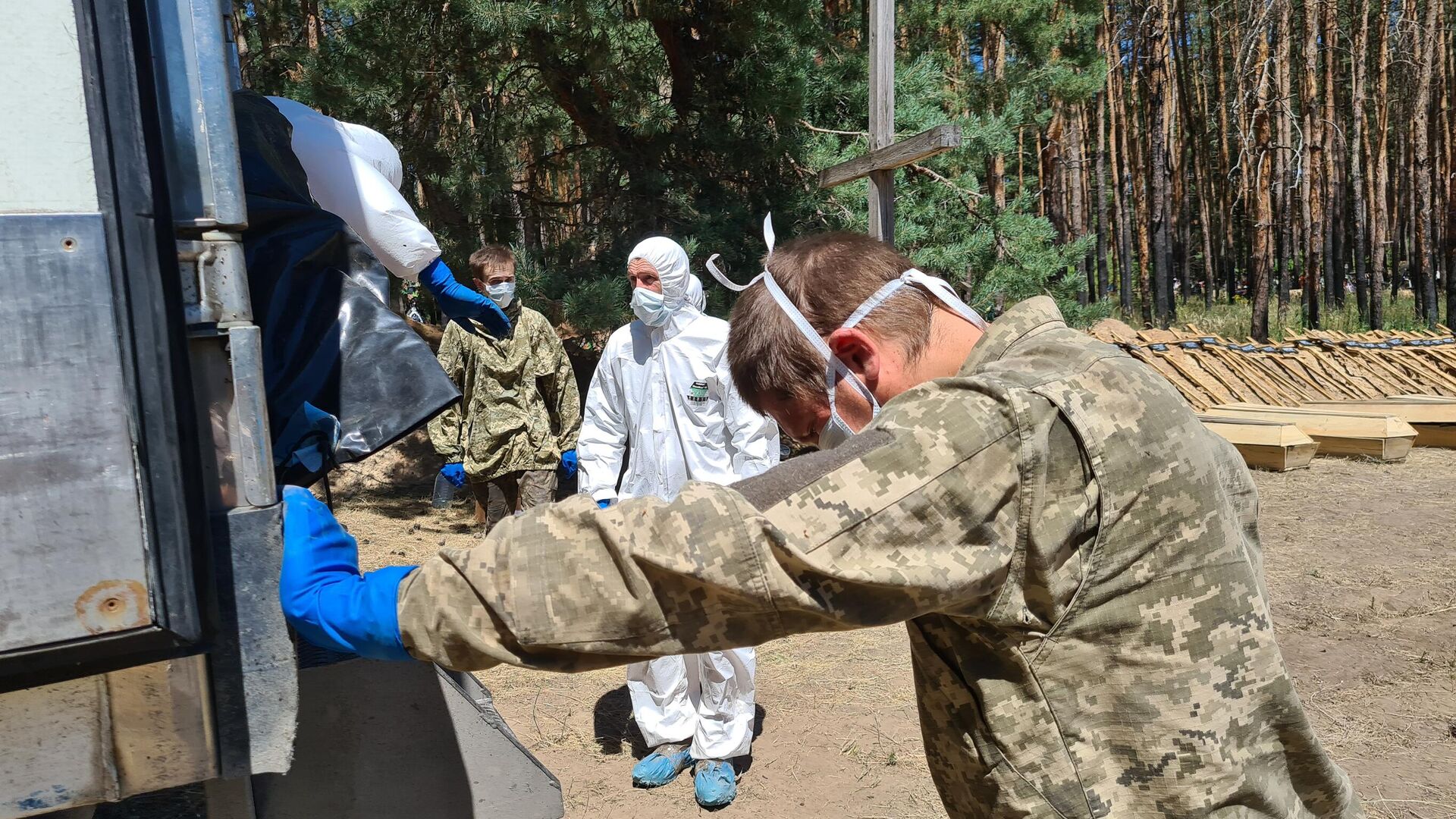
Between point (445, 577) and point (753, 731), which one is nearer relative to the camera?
point (445, 577)

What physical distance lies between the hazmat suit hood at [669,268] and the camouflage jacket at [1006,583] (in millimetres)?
2658

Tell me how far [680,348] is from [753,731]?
5.51ft

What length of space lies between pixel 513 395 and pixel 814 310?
206 inches

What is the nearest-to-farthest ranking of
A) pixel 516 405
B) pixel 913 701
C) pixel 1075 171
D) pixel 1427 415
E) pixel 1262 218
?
1. pixel 913 701
2. pixel 516 405
3. pixel 1427 415
4. pixel 1262 218
5. pixel 1075 171

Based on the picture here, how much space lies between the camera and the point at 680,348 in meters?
3.93

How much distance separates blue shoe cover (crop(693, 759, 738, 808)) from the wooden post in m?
3.01

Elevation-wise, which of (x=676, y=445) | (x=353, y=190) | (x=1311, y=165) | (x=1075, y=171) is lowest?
(x=676, y=445)

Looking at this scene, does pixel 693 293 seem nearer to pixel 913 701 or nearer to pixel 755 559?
pixel 913 701

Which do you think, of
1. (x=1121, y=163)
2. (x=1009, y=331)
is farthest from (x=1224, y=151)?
(x=1009, y=331)

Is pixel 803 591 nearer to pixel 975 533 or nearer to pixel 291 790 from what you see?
pixel 975 533

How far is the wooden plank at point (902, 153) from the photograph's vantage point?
482cm

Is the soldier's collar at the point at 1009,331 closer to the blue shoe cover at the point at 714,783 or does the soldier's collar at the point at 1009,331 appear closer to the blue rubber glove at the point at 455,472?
the blue shoe cover at the point at 714,783

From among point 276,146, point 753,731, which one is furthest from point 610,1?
point 276,146

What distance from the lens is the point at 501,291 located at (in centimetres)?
588
